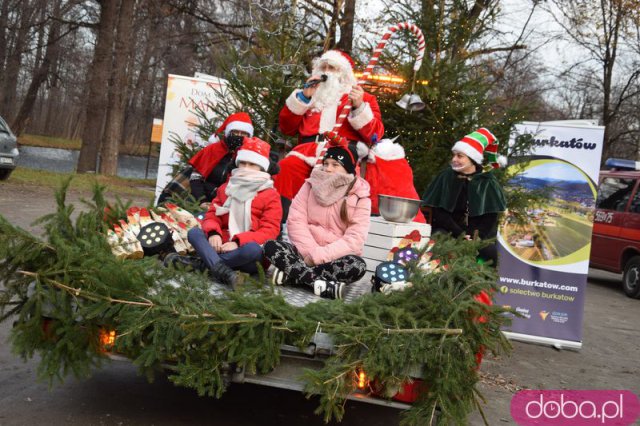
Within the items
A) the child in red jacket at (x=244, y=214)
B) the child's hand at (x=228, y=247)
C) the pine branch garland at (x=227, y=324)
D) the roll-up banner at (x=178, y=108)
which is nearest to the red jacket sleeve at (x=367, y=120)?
the child in red jacket at (x=244, y=214)

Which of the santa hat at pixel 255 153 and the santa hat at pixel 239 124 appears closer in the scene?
the santa hat at pixel 255 153

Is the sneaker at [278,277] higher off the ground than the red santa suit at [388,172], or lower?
lower

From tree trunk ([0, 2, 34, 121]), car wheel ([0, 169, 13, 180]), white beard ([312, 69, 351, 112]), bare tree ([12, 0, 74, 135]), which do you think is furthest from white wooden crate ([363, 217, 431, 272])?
bare tree ([12, 0, 74, 135])

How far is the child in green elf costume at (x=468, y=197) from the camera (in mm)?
7039

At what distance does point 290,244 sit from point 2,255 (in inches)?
81.6

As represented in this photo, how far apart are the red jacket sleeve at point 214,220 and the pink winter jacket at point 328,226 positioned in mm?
550

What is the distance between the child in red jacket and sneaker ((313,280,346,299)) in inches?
20.4

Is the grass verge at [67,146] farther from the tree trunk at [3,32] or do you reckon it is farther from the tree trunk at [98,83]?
the tree trunk at [98,83]

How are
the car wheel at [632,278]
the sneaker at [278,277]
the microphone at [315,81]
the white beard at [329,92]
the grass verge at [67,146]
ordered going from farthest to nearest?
1. the grass verge at [67,146]
2. the car wheel at [632,278]
3. the white beard at [329,92]
4. the microphone at [315,81]
5. the sneaker at [278,277]

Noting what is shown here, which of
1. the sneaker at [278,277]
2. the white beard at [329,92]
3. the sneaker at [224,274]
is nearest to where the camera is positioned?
the sneaker at [224,274]

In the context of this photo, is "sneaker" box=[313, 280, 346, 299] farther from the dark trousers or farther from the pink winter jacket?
the pink winter jacket

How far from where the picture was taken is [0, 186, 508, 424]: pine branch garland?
400 cm

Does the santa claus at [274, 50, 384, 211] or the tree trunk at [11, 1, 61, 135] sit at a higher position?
the tree trunk at [11, 1, 61, 135]

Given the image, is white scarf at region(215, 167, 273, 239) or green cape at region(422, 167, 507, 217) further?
green cape at region(422, 167, 507, 217)
